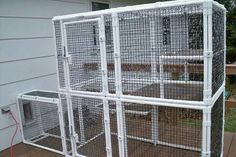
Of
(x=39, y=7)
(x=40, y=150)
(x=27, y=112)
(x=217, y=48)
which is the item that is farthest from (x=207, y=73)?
(x=39, y=7)

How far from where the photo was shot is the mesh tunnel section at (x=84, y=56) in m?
2.73

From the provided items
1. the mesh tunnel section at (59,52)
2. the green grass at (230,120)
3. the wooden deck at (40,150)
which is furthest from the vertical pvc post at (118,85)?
the green grass at (230,120)

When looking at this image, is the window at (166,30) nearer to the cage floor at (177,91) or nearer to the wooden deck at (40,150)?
the cage floor at (177,91)

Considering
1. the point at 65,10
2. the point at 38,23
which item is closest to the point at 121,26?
the point at 38,23

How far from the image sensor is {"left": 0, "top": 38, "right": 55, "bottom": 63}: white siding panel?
3396 mm

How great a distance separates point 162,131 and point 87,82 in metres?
1.29

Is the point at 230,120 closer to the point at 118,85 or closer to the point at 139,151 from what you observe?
the point at 139,151

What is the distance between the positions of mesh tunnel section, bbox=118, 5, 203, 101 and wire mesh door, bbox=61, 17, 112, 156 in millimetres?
248

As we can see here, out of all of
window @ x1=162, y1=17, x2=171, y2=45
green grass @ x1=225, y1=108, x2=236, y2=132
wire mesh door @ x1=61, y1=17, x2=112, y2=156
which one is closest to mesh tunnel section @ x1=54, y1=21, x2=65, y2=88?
wire mesh door @ x1=61, y1=17, x2=112, y2=156

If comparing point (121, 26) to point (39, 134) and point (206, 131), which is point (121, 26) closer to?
point (206, 131)

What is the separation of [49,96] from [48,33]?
3.91 ft

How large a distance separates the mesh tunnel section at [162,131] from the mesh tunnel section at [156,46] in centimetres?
34

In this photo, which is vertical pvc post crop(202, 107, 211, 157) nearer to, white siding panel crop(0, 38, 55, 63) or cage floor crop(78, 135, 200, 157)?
cage floor crop(78, 135, 200, 157)

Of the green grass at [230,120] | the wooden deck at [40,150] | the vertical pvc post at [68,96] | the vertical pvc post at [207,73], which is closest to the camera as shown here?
the vertical pvc post at [207,73]
